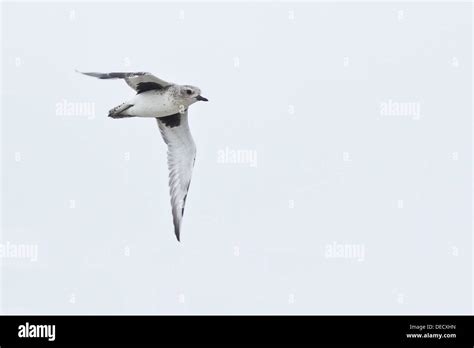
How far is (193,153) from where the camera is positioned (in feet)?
68.6

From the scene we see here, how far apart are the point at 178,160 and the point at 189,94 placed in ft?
7.71

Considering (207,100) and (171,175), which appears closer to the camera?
(207,100)

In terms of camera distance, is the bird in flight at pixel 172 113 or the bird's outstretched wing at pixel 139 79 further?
the bird in flight at pixel 172 113

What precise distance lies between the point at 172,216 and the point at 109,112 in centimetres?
332

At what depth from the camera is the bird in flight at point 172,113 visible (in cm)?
1908

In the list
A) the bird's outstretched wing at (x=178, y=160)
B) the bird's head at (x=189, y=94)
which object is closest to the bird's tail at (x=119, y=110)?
the bird's head at (x=189, y=94)

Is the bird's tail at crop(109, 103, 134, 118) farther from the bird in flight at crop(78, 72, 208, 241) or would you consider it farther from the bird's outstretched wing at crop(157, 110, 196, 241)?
the bird's outstretched wing at crop(157, 110, 196, 241)

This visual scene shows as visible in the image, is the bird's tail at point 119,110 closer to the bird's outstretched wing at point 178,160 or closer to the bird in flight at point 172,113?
the bird in flight at point 172,113

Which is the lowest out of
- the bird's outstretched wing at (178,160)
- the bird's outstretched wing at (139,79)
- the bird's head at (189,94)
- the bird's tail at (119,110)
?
the bird's outstretched wing at (178,160)

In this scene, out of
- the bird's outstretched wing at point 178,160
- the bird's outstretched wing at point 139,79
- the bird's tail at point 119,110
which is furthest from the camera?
the bird's outstretched wing at point 178,160

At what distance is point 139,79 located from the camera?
62.3 ft

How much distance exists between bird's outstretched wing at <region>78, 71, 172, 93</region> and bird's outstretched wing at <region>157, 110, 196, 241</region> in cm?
153
